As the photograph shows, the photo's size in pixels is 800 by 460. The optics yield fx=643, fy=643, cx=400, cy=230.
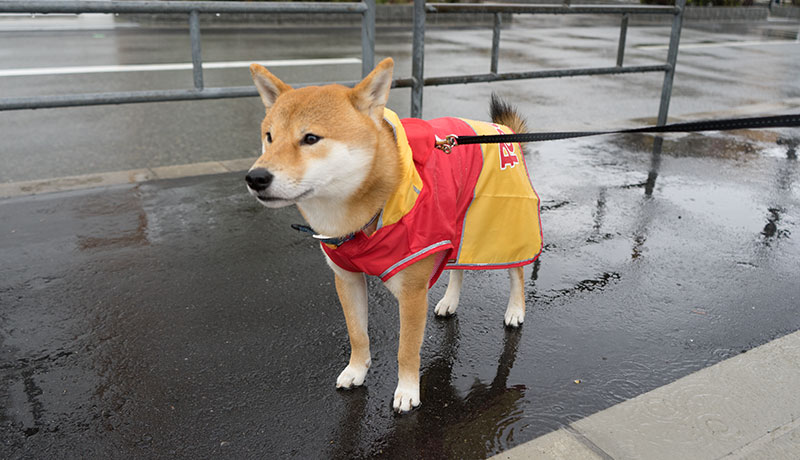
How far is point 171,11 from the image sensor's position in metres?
4.69

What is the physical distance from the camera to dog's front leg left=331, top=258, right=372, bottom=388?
9.18 ft

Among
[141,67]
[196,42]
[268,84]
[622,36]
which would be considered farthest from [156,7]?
[141,67]

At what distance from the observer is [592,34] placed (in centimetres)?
1942

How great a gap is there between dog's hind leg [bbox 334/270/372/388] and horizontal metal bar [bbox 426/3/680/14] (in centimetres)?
343

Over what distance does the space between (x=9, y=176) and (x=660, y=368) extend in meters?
5.57

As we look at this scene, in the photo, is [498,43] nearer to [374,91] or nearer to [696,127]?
[696,127]

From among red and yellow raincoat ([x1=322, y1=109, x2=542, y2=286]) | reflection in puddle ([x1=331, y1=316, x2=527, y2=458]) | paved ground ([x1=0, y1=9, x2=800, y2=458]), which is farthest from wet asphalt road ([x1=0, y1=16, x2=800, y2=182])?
reflection in puddle ([x1=331, y1=316, x2=527, y2=458])

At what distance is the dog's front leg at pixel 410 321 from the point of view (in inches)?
101

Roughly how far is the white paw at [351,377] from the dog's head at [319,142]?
36.4 inches

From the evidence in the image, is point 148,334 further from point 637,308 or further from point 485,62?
point 485,62

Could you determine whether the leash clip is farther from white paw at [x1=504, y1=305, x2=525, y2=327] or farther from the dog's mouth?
white paw at [x1=504, y1=305, x2=525, y2=327]

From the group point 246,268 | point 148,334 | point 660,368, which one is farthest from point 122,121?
point 660,368

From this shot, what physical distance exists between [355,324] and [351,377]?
24cm

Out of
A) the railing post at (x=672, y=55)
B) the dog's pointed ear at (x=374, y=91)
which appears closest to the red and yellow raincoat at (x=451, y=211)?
the dog's pointed ear at (x=374, y=91)
